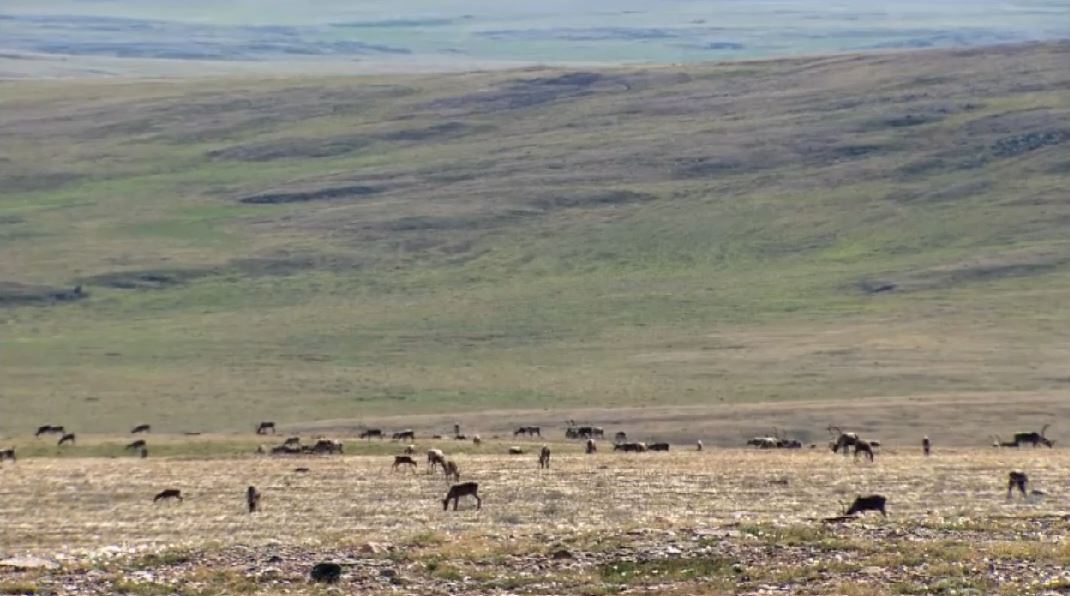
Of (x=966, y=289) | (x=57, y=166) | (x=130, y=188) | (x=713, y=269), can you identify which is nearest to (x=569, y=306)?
(x=713, y=269)

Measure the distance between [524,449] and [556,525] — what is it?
1362 cm

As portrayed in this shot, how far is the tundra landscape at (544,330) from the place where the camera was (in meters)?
17.7

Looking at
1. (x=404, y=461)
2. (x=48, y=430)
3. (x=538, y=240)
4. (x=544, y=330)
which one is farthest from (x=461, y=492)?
(x=538, y=240)

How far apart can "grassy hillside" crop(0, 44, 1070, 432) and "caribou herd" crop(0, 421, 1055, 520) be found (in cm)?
1076

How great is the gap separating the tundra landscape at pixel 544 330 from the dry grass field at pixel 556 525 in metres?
0.08

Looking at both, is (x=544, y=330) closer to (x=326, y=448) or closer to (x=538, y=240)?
(x=538, y=240)

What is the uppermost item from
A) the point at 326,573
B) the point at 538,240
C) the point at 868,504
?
the point at 538,240

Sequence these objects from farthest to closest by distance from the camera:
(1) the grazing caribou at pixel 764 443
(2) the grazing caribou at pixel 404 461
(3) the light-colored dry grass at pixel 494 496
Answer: (1) the grazing caribou at pixel 764 443 → (2) the grazing caribou at pixel 404 461 → (3) the light-colored dry grass at pixel 494 496

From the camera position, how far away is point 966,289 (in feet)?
232

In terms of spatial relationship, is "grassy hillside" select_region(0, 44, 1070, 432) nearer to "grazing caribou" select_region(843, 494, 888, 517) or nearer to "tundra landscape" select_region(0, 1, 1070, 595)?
"tundra landscape" select_region(0, 1, 1070, 595)

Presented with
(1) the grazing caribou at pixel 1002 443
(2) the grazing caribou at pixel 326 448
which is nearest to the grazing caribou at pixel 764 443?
(1) the grazing caribou at pixel 1002 443

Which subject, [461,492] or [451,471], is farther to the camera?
[451,471]

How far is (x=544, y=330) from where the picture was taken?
6538 centimetres

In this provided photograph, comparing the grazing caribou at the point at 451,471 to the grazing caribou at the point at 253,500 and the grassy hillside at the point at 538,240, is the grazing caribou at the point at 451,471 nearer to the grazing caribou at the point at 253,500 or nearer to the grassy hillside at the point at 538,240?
the grazing caribou at the point at 253,500
